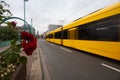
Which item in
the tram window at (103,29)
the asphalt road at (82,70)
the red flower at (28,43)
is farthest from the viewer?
the tram window at (103,29)

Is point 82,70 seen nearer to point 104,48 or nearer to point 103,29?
point 104,48

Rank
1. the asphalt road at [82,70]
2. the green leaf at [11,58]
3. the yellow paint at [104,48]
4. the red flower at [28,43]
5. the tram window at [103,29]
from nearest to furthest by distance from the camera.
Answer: the red flower at [28,43] → the green leaf at [11,58] → the asphalt road at [82,70] → the yellow paint at [104,48] → the tram window at [103,29]

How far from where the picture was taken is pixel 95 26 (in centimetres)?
1445

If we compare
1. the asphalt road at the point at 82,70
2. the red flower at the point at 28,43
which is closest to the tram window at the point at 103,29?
the asphalt road at the point at 82,70

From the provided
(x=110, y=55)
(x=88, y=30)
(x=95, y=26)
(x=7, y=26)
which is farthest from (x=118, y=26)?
(x=7, y=26)

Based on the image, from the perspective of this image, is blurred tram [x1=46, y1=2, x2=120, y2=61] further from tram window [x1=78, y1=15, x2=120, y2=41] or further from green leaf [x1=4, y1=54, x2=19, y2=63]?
green leaf [x1=4, y1=54, x2=19, y2=63]

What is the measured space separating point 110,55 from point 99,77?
4.10 metres

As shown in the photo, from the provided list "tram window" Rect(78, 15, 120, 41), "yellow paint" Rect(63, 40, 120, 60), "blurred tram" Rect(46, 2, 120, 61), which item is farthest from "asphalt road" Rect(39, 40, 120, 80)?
"tram window" Rect(78, 15, 120, 41)

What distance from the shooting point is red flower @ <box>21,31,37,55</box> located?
8.42ft

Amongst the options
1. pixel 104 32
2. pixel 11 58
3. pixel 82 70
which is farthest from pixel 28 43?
pixel 104 32

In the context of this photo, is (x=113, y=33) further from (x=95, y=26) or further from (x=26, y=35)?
(x=26, y=35)

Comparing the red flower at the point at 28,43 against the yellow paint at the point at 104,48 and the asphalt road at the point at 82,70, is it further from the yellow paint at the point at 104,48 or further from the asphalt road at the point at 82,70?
the yellow paint at the point at 104,48

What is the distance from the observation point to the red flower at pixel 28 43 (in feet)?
8.42

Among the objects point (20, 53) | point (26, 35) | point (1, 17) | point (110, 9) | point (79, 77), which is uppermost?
point (110, 9)
